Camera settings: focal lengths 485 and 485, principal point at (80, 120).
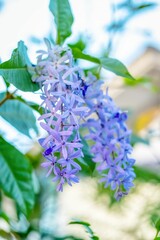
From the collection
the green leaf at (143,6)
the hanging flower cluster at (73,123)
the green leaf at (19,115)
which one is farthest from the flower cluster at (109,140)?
the green leaf at (143,6)

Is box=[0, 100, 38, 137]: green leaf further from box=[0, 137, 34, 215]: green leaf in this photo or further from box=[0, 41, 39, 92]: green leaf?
box=[0, 41, 39, 92]: green leaf

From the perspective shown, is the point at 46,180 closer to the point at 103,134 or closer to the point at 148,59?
the point at 103,134

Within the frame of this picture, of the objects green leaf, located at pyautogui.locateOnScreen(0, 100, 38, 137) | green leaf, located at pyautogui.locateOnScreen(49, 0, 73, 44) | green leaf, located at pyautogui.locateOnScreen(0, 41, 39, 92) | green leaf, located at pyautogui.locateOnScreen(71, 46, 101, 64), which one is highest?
green leaf, located at pyautogui.locateOnScreen(49, 0, 73, 44)

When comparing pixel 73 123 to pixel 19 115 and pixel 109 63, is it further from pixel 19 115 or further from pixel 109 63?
pixel 19 115

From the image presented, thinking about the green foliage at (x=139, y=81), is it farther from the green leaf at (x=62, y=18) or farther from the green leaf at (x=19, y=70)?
the green leaf at (x=19, y=70)

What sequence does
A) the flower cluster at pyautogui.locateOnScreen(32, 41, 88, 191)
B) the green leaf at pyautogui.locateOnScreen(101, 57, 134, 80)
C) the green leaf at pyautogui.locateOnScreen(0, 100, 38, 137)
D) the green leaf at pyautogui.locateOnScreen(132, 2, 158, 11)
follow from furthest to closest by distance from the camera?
the green leaf at pyautogui.locateOnScreen(132, 2, 158, 11)
the green leaf at pyautogui.locateOnScreen(0, 100, 38, 137)
the green leaf at pyautogui.locateOnScreen(101, 57, 134, 80)
the flower cluster at pyautogui.locateOnScreen(32, 41, 88, 191)

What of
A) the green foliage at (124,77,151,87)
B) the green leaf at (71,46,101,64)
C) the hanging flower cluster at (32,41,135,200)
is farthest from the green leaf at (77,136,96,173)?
the green foliage at (124,77,151,87)
